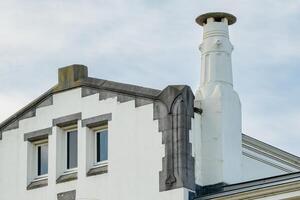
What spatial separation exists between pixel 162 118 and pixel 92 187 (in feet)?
9.80

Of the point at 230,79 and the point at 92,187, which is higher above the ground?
the point at 230,79

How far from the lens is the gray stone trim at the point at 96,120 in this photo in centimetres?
3569

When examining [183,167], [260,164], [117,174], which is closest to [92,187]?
[117,174]

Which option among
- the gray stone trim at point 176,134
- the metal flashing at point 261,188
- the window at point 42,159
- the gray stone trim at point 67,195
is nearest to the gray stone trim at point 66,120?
the window at point 42,159

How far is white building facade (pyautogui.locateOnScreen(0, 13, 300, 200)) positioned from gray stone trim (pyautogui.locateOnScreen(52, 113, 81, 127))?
0.10 ft

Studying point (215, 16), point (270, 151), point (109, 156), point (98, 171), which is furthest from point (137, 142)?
point (270, 151)

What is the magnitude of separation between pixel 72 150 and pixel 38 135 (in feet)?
4.04

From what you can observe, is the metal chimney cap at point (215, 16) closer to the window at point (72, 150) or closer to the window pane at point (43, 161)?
the window at point (72, 150)

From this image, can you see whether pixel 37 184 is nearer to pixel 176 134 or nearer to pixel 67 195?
pixel 67 195

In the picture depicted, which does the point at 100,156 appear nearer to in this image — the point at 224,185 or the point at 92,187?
the point at 92,187

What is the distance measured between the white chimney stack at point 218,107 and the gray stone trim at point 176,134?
0.77 m

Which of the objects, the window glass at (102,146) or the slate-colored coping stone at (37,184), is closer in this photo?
the window glass at (102,146)

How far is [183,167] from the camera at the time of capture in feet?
111

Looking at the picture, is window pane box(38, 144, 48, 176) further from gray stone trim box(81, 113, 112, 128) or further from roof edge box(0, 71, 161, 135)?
gray stone trim box(81, 113, 112, 128)
